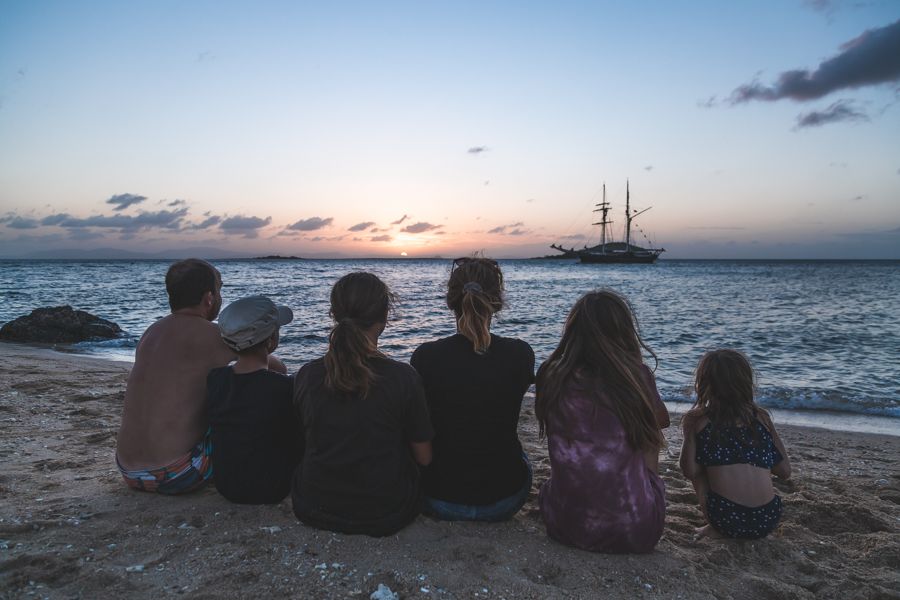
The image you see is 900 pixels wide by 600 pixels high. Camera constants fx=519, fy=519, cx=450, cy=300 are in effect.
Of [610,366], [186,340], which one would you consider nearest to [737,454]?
[610,366]

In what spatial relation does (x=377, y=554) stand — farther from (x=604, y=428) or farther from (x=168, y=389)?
(x=168, y=389)

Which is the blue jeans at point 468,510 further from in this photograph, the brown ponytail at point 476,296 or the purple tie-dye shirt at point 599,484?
the brown ponytail at point 476,296

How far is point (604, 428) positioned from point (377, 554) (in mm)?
1327

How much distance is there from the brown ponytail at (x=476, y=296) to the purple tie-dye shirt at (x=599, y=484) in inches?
22.3

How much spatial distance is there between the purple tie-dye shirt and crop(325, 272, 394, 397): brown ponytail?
1035mm

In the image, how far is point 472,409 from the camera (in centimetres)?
288

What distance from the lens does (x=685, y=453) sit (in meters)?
3.20

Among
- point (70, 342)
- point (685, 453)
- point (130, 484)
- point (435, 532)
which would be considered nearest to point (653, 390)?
point (685, 453)

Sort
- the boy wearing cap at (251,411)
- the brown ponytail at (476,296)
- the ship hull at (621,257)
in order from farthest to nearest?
the ship hull at (621,257) < the boy wearing cap at (251,411) < the brown ponytail at (476,296)

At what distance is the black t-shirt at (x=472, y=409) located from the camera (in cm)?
285

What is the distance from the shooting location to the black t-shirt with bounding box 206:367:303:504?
2.95 m

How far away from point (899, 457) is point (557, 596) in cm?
489

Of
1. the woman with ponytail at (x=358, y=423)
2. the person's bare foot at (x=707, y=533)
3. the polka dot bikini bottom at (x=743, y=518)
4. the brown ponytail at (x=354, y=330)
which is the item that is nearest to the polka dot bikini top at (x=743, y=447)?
the polka dot bikini bottom at (x=743, y=518)

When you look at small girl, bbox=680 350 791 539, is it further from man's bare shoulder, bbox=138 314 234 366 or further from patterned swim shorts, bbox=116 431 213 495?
patterned swim shorts, bbox=116 431 213 495
